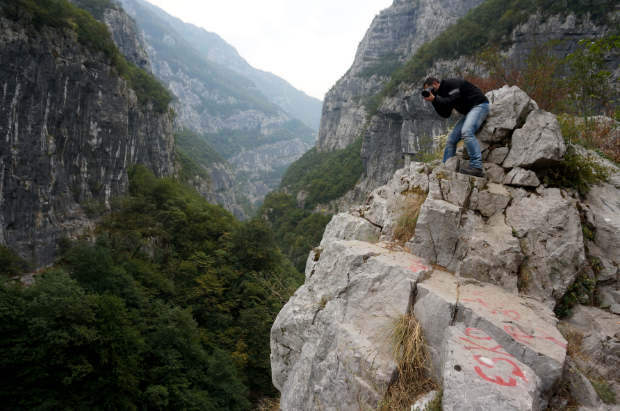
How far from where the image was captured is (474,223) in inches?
158

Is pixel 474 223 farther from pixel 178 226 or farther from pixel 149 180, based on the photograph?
pixel 149 180

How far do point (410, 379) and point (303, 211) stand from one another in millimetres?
63829

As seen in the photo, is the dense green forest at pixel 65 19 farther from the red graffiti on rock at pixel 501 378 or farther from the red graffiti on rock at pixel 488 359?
the red graffiti on rock at pixel 501 378

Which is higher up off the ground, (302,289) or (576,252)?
(576,252)

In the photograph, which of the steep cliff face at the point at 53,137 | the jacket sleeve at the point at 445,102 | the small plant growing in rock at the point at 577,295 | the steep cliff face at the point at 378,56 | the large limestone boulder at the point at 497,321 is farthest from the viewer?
the steep cliff face at the point at 378,56

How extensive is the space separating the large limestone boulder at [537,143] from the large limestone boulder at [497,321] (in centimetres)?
220

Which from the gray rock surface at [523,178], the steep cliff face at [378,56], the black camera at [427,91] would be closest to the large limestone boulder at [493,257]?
the gray rock surface at [523,178]

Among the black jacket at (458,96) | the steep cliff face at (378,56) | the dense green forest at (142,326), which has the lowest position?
the dense green forest at (142,326)

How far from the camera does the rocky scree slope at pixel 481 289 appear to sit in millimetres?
2422

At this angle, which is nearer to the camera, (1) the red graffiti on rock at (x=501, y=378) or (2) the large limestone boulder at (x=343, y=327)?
(1) the red graffiti on rock at (x=501, y=378)

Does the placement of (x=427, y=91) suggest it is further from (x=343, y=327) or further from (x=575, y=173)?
(x=343, y=327)

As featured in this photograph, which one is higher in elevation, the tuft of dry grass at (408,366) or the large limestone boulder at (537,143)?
the large limestone boulder at (537,143)

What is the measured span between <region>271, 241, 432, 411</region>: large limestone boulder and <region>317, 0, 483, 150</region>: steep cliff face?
88221 mm

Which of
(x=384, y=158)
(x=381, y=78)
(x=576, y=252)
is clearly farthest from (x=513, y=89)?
(x=381, y=78)
